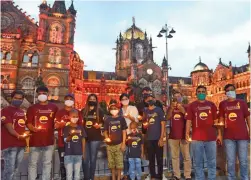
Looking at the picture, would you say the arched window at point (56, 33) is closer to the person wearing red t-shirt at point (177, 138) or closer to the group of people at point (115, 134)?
the group of people at point (115, 134)

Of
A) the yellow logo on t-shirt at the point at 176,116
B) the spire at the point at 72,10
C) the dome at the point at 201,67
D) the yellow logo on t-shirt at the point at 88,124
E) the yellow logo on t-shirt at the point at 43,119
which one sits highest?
the spire at the point at 72,10

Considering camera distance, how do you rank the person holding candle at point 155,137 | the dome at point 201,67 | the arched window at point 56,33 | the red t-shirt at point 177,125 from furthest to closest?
the dome at point 201,67 < the arched window at point 56,33 < the red t-shirt at point 177,125 < the person holding candle at point 155,137

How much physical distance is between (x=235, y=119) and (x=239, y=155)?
3.11ft

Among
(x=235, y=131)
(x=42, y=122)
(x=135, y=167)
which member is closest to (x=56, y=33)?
(x=42, y=122)

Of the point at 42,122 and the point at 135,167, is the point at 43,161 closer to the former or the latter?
the point at 42,122

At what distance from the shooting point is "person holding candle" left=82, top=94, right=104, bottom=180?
6727 mm

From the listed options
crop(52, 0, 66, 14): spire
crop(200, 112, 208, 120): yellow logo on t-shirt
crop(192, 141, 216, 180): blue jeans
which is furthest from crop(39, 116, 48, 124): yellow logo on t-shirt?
crop(52, 0, 66, 14): spire

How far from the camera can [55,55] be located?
41812 mm

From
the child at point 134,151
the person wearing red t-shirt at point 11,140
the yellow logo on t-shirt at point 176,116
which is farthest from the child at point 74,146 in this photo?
the yellow logo on t-shirt at point 176,116

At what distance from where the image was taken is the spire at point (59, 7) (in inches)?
1741

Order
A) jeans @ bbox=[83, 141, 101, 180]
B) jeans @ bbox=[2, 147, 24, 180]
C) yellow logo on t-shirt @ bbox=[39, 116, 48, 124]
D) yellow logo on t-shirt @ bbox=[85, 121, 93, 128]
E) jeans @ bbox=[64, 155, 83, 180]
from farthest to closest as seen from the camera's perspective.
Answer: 1. yellow logo on t-shirt @ bbox=[85, 121, 93, 128]
2. jeans @ bbox=[83, 141, 101, 180]
3. yellow logo on t-shirt @ bbox=[39, 116, 48, 124]
4. jeans @ bbox=[64, 155, 83, 180]
5. jeans @ bbox=[2, 147, 24, 180]

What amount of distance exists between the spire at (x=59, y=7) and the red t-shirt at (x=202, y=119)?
4298 cm

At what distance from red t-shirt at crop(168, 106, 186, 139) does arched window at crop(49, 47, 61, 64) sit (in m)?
37.3

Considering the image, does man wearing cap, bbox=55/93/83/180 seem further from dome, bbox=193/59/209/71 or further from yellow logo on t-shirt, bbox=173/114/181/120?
dome, bbox=193/59/209/71
